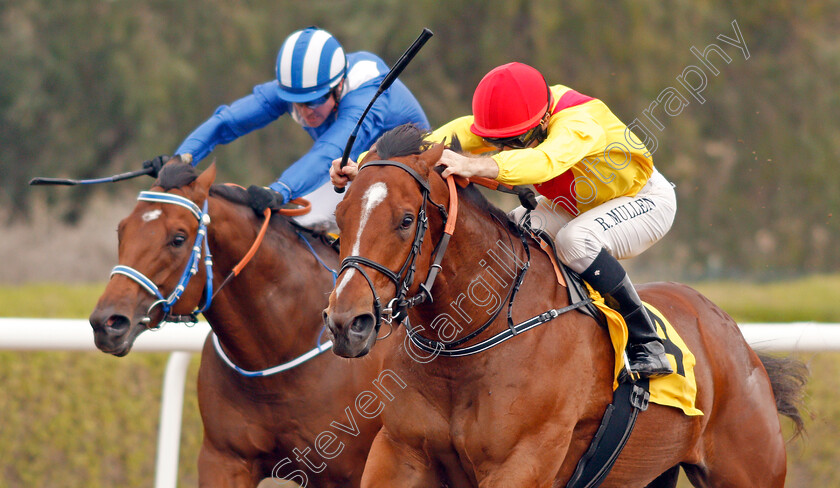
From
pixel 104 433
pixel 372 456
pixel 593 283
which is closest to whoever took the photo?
pixel 372 456

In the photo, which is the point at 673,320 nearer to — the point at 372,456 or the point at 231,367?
the point at 372,456

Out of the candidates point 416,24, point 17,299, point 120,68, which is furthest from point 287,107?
point 120,68

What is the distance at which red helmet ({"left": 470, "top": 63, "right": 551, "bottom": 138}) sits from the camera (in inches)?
126

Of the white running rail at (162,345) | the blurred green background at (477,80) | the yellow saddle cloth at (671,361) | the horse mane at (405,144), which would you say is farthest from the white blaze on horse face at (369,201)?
the blurred green background at (477,80)

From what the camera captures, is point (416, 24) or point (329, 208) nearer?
point (329, 208)

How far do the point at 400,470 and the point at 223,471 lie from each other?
0.93 metres

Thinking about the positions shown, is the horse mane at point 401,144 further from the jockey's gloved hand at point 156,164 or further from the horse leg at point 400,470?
the jockey's gloved hand at point 156,164

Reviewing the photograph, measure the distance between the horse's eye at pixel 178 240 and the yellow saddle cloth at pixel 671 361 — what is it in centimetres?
144

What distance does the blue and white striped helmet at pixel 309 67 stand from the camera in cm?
398

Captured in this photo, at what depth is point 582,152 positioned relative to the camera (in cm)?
305

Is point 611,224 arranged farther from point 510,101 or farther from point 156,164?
point 156,164

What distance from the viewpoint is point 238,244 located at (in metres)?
3.62

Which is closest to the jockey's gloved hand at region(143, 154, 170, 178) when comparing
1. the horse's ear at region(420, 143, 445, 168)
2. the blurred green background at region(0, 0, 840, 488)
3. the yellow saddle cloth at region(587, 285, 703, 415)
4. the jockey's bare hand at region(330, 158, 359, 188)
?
the jockey's bare hand at region(330, 158, 359, 188)

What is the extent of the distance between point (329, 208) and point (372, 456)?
1359 mm
